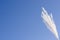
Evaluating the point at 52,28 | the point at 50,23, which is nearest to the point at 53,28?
the point at 52,28

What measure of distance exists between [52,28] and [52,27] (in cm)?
15

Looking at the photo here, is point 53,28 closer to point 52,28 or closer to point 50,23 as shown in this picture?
point 52,28

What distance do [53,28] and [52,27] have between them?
10.6 inches

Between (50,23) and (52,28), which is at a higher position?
(50,23)

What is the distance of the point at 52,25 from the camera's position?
384 inches

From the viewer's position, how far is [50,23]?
10.1m

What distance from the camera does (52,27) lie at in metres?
9.66

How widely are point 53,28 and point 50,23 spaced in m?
0.86

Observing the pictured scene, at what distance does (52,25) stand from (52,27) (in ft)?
0.67

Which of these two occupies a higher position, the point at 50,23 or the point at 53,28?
the point at 50,23

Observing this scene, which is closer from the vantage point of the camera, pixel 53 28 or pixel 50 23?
pixel 53 28

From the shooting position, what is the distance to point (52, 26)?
9.75m

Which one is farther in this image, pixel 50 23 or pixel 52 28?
pixel 50 23
